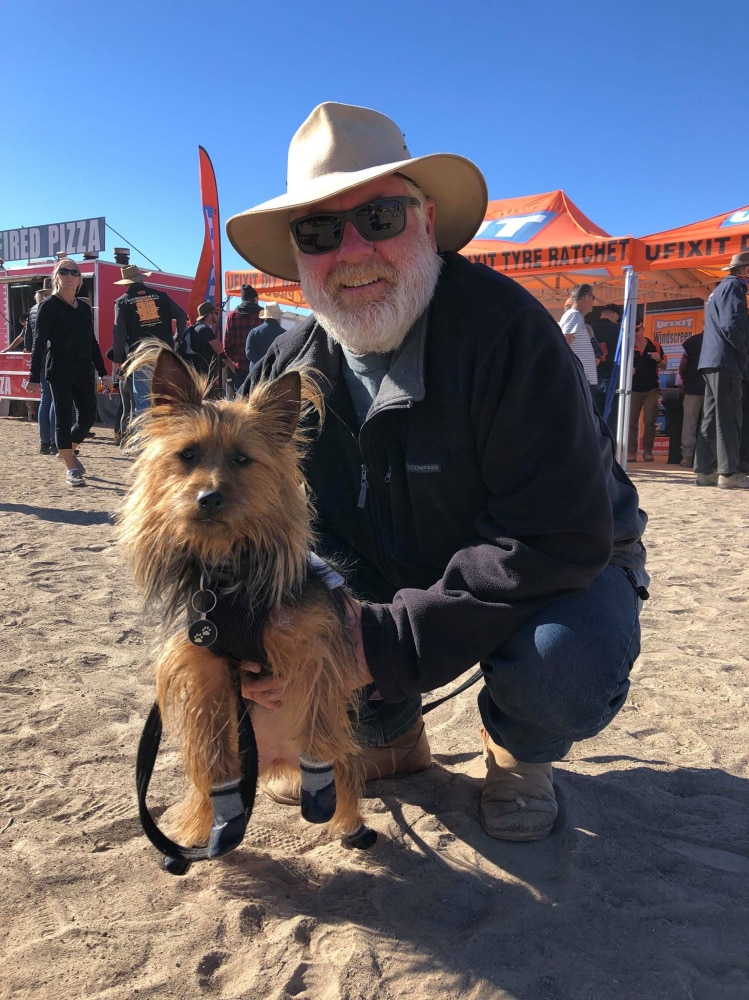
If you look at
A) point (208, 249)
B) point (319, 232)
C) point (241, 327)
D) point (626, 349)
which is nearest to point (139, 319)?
point (241, 327)

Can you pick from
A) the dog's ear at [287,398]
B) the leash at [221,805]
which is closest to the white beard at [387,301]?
the dog's ear at [287,398]

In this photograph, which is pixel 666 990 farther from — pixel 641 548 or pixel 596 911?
pixel 641 548

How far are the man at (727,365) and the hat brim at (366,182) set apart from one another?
6.76 m

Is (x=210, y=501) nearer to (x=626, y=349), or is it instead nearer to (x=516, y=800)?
(x=516, y=800)

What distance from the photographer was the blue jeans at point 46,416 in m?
8.67

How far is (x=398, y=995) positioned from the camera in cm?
160

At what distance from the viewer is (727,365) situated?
8406 millimetres

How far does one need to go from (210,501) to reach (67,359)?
21.2 feet

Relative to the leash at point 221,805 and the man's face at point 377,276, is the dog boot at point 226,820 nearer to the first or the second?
the leash at point 221,805

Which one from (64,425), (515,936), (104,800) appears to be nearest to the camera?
(515,936)

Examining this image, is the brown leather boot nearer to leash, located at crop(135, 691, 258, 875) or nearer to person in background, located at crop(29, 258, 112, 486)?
leash, located at crop(135, 691, 258, 875)

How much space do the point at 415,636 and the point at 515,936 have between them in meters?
0.76

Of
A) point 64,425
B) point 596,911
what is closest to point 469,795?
point 596,911

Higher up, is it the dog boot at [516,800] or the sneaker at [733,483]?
the sneaker at [733,483]
